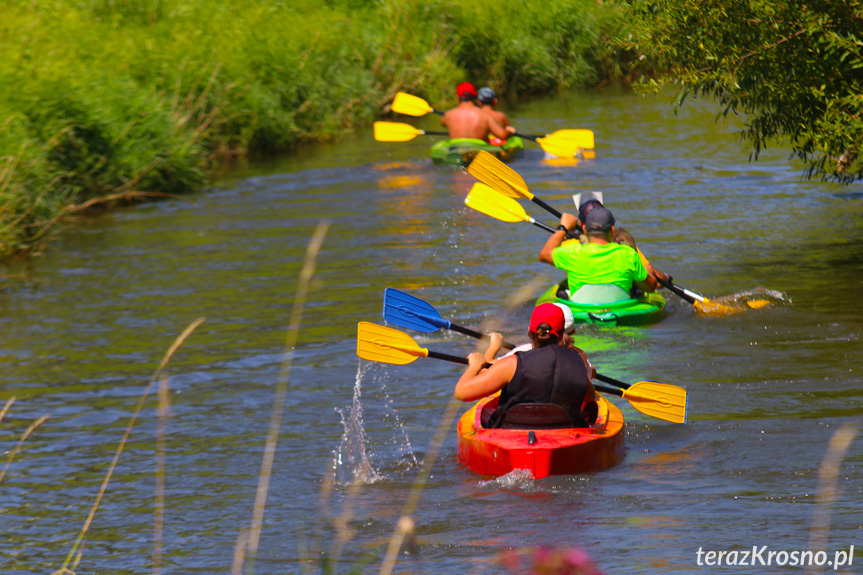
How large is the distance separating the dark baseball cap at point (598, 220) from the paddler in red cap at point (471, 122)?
8.00 metres

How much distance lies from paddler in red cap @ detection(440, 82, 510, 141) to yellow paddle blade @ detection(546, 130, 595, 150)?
1460 millimetres

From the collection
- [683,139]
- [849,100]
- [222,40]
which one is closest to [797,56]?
[849,100]

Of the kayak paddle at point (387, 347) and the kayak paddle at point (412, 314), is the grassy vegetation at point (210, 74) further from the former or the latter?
the kayak paddle at point (387, 347)

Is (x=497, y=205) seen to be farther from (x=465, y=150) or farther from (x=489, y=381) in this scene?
(x=465, y=150)

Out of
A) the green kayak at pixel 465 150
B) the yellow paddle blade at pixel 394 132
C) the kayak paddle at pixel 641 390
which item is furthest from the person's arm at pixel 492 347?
the yellow paddle blade at pixel 394 132

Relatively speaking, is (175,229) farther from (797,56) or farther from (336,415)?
(797,56)

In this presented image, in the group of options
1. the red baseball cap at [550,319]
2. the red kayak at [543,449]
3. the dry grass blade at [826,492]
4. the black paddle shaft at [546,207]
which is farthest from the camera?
the black paddle shaft at [546,207]

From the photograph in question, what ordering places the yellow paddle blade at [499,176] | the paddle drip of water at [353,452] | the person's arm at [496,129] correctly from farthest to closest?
the person's arm at [496,129]
the yellow paddle blade at [499,176]
the paddle drip of water at [353,452]

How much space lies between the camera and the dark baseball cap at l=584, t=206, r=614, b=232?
336 inches

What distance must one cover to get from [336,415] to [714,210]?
23.5 feet

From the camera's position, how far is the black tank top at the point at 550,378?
19.1ft

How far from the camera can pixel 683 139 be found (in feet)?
59.4

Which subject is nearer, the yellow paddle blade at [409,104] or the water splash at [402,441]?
the water splash at [402,441]

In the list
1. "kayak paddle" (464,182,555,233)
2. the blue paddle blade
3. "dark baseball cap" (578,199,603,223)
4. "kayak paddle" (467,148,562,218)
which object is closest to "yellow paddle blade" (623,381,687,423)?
the blue paddle blade
